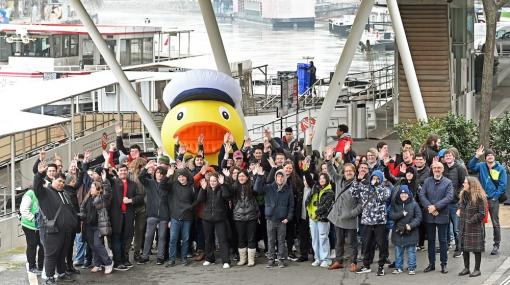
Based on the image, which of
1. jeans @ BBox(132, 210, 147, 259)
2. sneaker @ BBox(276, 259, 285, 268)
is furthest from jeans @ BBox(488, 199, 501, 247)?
jeans @ BBox(132, 210, 147, 259)

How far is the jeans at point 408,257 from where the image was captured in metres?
15.3

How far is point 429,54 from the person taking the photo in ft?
102

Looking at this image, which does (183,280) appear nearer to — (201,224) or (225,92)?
(201,224)

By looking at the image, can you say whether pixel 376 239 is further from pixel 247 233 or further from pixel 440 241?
pixel 247 233

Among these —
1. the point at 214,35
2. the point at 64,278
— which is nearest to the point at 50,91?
the point at 214,35

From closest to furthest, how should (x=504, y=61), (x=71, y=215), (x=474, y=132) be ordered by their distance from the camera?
(x=71, y=215)
(x=474, y=132)
(x=504, y=61)

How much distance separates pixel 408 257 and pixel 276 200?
171cm

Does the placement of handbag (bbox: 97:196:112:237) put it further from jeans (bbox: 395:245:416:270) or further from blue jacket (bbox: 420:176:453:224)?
blue jacket (bbox: 420:176:453:224)

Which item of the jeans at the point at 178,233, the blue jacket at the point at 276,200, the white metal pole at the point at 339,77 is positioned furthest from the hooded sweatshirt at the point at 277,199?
the white metal pole at the point at 339,77

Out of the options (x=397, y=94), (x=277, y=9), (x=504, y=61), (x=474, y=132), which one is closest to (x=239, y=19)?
(x=277, y=9)

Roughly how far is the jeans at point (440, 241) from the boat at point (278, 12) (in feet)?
386

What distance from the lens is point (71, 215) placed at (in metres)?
15.1

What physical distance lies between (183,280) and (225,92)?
5740mm

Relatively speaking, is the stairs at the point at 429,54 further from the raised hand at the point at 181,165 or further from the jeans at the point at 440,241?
the jeans at the point at 440,241
